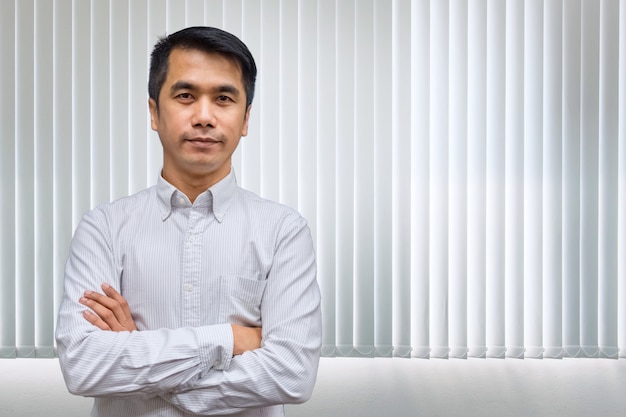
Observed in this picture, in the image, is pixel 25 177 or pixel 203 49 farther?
pixel 25 177

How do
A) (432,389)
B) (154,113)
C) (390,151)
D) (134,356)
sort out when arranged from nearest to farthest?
(134,356), (154,113), (432,389), (390,151)

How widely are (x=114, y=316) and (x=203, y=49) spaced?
20.2 inches

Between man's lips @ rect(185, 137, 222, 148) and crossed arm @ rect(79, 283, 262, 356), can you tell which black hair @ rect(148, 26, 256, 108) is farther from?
crossed arm @ rect(79, 283, 262, 356)

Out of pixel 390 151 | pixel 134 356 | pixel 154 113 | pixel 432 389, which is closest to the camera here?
pixel 134 356

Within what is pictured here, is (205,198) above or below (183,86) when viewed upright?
below

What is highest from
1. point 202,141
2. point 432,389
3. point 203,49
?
point 203,49

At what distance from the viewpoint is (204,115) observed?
1287 millimetres

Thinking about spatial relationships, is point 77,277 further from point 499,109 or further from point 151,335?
point 499,109

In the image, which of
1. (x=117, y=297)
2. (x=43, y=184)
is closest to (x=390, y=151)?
(x=43, y=184)

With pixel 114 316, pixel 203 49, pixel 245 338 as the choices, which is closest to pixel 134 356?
pixel 114 316

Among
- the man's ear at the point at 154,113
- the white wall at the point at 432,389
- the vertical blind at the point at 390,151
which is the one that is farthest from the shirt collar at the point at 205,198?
the vertical blind at the point at 390,151

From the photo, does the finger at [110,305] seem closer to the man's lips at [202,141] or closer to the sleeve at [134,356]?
the sleeve at [134,356]

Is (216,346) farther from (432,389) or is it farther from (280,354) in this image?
(432,389)

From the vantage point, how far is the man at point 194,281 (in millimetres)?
1283
